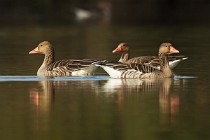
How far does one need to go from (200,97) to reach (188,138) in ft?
12.6

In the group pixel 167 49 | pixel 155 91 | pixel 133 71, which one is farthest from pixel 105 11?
pixel 155 91

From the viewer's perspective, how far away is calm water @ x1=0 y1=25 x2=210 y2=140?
45.4ft

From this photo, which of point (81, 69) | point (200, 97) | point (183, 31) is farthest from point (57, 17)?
point (200, 97)

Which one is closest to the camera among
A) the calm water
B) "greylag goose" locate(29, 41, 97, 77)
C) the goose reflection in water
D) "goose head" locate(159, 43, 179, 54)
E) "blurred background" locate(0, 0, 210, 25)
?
the calm water

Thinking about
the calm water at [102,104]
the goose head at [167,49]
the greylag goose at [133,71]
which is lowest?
the calm water at [102,104]

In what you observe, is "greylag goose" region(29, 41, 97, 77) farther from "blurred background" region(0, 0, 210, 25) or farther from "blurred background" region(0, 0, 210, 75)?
"blurred background" region(0, 0, 210, 25)

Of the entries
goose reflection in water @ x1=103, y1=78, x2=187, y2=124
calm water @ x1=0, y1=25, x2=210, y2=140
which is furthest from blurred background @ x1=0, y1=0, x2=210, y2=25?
goose reflection in water @ x1=103, y1=78, x2=187, y2=124

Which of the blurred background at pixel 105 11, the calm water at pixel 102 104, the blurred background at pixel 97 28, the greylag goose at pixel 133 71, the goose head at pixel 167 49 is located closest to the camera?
the calm water at pixel 102 104

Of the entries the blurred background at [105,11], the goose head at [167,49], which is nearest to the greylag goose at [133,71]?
the goose head at [167,49]

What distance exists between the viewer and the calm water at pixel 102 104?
45.4ft

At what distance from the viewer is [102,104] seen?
16297 mm

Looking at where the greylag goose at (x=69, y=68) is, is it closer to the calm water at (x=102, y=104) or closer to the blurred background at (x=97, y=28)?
the calm water at (x=102, y=104)

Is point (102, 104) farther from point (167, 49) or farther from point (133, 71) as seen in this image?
point (167, 49)

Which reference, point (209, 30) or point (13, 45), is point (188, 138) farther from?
point (209, 30)
